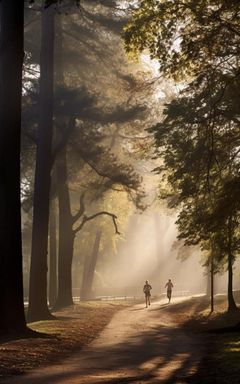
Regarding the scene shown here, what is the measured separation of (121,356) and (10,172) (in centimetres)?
574

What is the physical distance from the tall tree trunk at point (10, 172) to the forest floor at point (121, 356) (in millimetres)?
1296

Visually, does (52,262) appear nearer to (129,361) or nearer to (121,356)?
(121,356)

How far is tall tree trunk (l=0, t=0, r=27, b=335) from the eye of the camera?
1644cm

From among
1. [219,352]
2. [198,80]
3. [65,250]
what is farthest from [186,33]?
[65,250]

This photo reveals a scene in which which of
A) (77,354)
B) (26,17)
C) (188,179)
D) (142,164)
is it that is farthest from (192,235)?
(142,164)

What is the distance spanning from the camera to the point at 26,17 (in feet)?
97.8

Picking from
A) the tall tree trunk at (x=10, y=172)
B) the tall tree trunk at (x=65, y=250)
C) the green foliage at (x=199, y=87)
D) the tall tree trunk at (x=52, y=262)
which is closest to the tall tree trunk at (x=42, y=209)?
the green foliage at (x=199, y=87)

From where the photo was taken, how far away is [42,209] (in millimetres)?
25922

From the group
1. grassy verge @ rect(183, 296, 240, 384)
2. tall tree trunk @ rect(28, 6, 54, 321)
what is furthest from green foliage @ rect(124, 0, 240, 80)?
tall tree trunk @ rect(28, 6, 54, 321)

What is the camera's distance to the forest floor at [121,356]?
1046cm

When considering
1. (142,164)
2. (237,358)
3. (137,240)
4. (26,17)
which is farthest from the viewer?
(137,240)

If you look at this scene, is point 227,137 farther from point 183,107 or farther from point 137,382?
point 137,382

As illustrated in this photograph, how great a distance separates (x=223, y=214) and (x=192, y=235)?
14.5 feet

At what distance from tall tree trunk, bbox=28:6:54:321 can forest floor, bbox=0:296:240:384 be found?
9.67 ft
